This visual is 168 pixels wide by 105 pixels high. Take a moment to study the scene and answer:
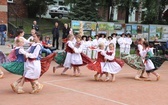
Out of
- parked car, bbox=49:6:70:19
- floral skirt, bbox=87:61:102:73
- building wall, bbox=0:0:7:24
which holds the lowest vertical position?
floral skirt, bbox=87:61:102:73

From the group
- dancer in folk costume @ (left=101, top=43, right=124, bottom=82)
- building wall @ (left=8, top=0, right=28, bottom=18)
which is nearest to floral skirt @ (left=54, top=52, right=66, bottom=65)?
dancer in folk costume @ (left=101, top=43, right=124, bottom=82)

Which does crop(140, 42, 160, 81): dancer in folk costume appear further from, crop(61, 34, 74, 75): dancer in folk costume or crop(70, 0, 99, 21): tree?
crop(70, 0, 99, 21): tree

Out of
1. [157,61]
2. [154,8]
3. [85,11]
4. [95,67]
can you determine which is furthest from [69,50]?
[154,8]

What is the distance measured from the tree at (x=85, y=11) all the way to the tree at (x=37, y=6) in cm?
1029

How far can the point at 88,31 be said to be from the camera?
76.6 ft

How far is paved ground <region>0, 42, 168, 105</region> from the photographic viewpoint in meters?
8.48

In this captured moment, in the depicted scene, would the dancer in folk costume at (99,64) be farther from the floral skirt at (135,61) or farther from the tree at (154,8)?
the tree at (154,8)

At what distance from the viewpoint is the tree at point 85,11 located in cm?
2667

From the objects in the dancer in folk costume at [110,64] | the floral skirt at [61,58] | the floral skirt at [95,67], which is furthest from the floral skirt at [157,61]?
the floral skirt at [61,58]

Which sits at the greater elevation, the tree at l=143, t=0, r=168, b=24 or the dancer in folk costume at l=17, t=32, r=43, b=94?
the tree at l=143, t=0, r=168, b=24

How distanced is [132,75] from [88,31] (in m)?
10.0

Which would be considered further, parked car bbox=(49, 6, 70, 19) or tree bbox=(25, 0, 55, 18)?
parked car bbox=(49, 6, 70, 19)

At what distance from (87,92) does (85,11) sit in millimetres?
17783

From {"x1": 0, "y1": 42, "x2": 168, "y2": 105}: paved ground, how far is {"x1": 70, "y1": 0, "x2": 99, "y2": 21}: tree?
47.0ft
